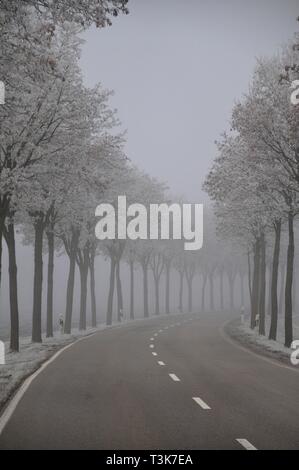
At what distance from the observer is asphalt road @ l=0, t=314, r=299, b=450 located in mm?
8359

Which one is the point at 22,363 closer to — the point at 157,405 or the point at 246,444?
the point at 157,405

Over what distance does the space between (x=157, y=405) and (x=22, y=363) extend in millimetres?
8495

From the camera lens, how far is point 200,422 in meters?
9.62

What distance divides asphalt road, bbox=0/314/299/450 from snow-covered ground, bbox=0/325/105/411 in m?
0.48

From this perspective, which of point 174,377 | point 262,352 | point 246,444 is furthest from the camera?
point 262,352

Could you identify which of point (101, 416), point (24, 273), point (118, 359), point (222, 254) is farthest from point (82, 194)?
point (24, 273)

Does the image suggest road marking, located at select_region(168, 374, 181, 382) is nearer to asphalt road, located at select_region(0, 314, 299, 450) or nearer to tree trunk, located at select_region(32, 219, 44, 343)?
asphalt road, located at select_region(0, 314, 299, 450)

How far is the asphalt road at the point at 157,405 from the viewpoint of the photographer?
8.36 meters

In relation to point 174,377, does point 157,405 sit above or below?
above

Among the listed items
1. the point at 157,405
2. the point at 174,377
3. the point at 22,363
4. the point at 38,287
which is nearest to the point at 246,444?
the point at 157,405

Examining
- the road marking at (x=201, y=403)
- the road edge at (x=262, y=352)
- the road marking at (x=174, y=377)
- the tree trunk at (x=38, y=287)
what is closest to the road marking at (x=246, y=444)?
the road marking at (x=201, y=403)

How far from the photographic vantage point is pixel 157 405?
11.2 meters

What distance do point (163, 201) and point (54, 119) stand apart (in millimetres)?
38460

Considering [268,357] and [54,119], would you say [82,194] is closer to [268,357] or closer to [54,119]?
[54,119]
